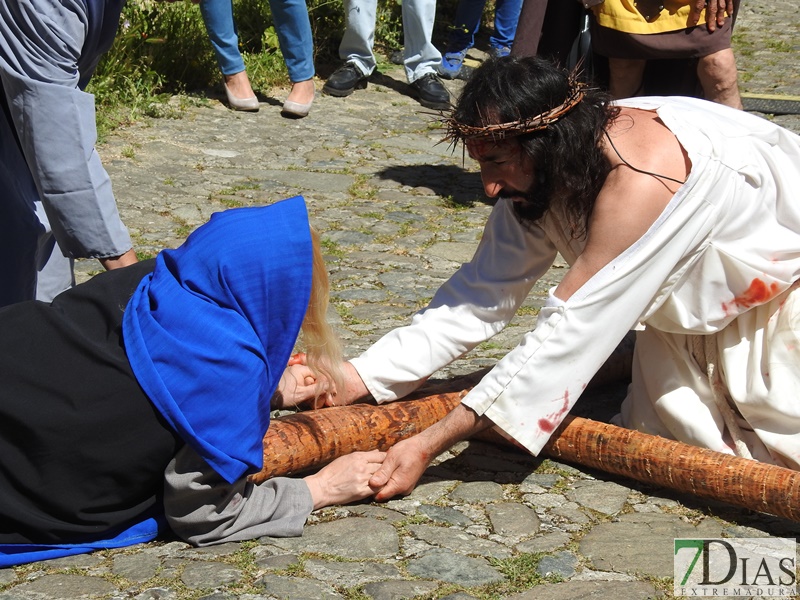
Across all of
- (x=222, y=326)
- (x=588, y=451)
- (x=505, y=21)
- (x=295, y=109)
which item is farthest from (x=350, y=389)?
(x=505, y=21)

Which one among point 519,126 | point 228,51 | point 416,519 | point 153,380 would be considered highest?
point 519,126

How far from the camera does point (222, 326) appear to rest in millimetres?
2732

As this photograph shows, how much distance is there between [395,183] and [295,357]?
3040mm

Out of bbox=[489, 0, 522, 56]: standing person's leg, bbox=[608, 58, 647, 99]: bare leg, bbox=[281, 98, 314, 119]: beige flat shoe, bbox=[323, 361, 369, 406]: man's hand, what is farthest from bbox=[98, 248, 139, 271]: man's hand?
bbox=[489, 0, 522, 56]: standing person's leg

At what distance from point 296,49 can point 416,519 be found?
530cm

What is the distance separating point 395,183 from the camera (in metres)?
6.82

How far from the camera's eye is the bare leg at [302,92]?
789cm

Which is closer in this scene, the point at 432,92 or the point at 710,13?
the point at 710,13

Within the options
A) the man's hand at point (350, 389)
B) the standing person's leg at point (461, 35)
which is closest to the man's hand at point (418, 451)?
the man's hand at point (350, 389)

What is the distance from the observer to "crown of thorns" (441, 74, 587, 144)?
10.3 feet

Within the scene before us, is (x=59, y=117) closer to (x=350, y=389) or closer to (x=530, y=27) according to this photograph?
(x=350, y=389)

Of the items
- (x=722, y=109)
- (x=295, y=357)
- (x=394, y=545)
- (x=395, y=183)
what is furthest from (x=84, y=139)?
(x=395, y=183)

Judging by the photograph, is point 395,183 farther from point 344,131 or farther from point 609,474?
point 609,474

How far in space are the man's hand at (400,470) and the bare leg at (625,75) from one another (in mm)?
2922
